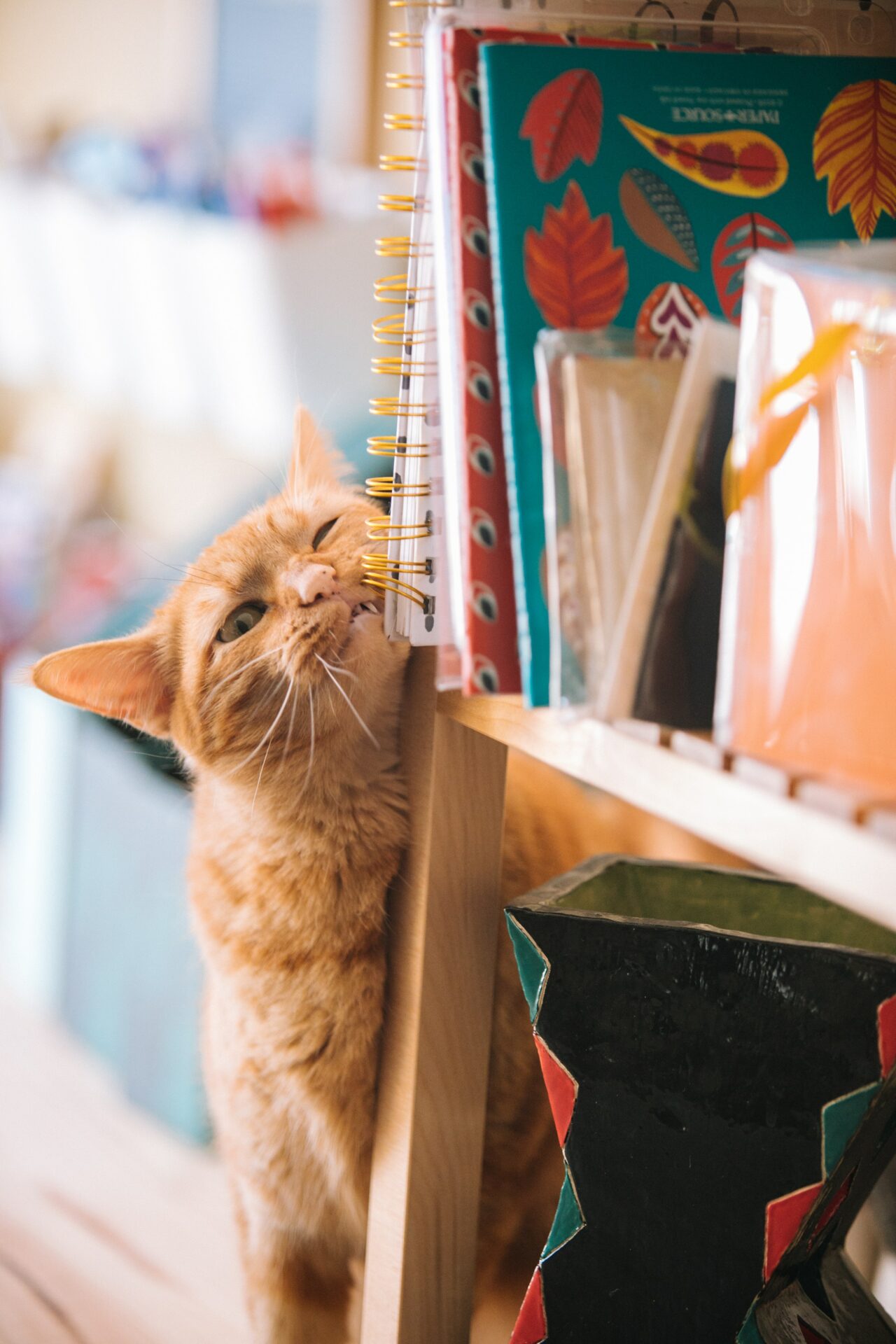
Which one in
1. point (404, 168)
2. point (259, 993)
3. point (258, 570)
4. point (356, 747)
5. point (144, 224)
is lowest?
point (259, 993)

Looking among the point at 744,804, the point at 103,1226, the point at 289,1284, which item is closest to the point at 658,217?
the point at 744,804

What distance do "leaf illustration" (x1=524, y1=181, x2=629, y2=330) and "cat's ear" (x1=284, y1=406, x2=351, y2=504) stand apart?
1.24 ft

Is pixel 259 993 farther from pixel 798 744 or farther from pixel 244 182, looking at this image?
pixel 244 182

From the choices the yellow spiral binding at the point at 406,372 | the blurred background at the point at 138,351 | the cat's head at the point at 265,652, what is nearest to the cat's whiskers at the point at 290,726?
the cat's head at the point at 265,652

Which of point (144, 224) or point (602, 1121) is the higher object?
point (144, 224)

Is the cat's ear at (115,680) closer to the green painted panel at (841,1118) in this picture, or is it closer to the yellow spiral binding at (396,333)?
the yellow spiral binding at (396,333)

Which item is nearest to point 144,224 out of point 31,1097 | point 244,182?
point 244,182

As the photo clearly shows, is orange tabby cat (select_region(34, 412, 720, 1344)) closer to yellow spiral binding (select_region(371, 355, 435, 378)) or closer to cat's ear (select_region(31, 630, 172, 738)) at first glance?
cat's ear (select_region(31, 630, 172, 738))

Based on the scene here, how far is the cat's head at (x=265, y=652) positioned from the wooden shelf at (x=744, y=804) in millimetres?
195

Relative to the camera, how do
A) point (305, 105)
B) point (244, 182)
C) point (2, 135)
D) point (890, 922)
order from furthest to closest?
point (2, 135) → point (305, 105) → point (244, 182) → point (890, 922)

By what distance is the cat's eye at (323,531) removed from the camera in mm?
803

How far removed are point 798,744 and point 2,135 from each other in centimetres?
391

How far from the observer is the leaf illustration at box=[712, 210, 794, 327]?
0.53 metres

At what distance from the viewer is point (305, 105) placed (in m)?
3.14
